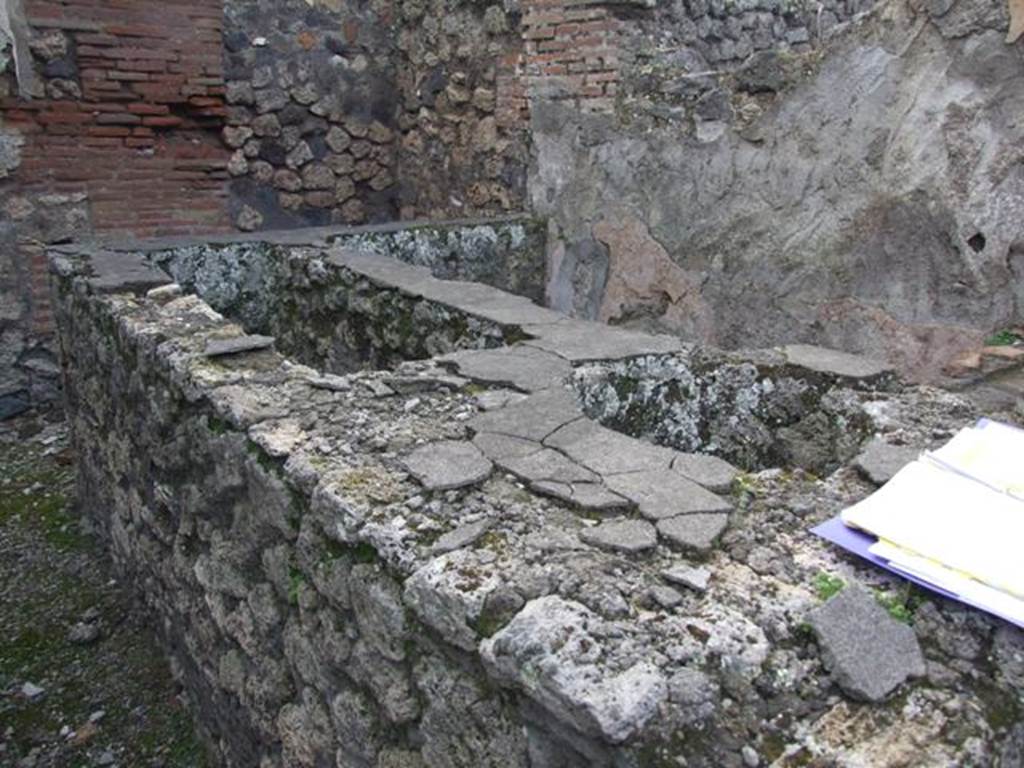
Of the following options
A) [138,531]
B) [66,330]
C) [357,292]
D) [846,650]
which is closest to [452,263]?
[357,292]

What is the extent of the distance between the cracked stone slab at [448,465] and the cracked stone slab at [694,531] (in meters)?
0.39

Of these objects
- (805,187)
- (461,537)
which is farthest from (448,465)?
(805,187)

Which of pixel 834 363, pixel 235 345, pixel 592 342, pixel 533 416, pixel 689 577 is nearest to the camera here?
pixel 689 577

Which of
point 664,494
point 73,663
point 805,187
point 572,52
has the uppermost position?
point 572,52

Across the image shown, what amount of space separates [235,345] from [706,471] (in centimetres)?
141

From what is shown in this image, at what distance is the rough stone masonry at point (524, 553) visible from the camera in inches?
47.7

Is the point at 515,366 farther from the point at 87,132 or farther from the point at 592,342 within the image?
the point at 87,132

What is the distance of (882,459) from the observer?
1832 mm

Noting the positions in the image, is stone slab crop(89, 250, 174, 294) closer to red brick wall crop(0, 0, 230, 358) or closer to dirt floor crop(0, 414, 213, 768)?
dirt floor crop(0, 414, 213, 768)

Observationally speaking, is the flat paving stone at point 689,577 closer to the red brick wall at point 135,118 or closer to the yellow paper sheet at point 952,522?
the yellow paper sheet at point 952,522

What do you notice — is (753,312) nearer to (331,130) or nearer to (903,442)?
(903,442)

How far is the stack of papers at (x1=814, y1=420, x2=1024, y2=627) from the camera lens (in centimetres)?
134

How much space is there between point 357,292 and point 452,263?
1.04m

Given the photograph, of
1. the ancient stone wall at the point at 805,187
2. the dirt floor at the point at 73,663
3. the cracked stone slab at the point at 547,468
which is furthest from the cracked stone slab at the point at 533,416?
the ancient stone wall at the point at 805,187
